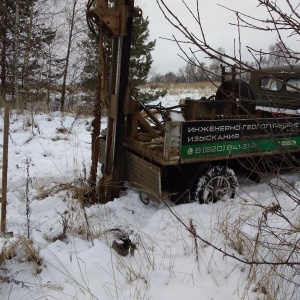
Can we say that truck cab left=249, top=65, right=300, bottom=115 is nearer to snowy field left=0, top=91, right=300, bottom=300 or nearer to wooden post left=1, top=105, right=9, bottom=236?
snowy field left=0, top=91, right=300, bottom=300

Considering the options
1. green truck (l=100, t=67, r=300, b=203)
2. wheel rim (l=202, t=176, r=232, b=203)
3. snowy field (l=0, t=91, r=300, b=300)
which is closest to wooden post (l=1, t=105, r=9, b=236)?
snowy field (l=0, t=91, r=300, b=300)

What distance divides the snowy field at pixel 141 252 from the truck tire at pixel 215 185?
0.14 metres

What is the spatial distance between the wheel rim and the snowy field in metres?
0.15

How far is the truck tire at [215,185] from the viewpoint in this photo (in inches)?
168

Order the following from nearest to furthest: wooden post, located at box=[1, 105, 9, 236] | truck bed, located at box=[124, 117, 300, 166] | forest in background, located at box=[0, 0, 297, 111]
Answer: wooden post, located at box=[1, 105, 9, 236]
truck bed, located at box=[124, 117, 300, 166]
forest in background, located at box=[0, 0, 297, 111]

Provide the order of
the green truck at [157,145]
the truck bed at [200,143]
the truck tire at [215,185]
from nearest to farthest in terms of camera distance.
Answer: the truck bed at [200,143] < the green truck at [157,145] < the truck tire at [215,185]

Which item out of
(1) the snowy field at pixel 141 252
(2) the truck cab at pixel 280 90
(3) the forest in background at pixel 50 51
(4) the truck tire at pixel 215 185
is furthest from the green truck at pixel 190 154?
(3) the forest in background at pixel 50 51

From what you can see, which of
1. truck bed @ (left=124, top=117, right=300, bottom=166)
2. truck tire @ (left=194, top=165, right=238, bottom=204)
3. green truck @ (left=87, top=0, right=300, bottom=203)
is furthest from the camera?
truck tire @ (left=194, top=165, right=238, bottom=204)

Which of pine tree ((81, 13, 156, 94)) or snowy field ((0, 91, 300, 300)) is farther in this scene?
pine tree ((81, 13, 156, 94))

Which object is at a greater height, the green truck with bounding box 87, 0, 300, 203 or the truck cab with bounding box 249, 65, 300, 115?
the truck cab with bounding box 249, 65, 300, 115

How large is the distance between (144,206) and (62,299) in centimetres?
200

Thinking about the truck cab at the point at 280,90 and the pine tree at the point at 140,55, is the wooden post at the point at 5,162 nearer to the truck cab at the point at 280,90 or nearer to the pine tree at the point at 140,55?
the truck cab at the point at 280,90

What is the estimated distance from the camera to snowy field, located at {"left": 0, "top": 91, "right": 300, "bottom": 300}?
2592 mm

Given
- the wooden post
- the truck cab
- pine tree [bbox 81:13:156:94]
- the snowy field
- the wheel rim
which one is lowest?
the snowy field
